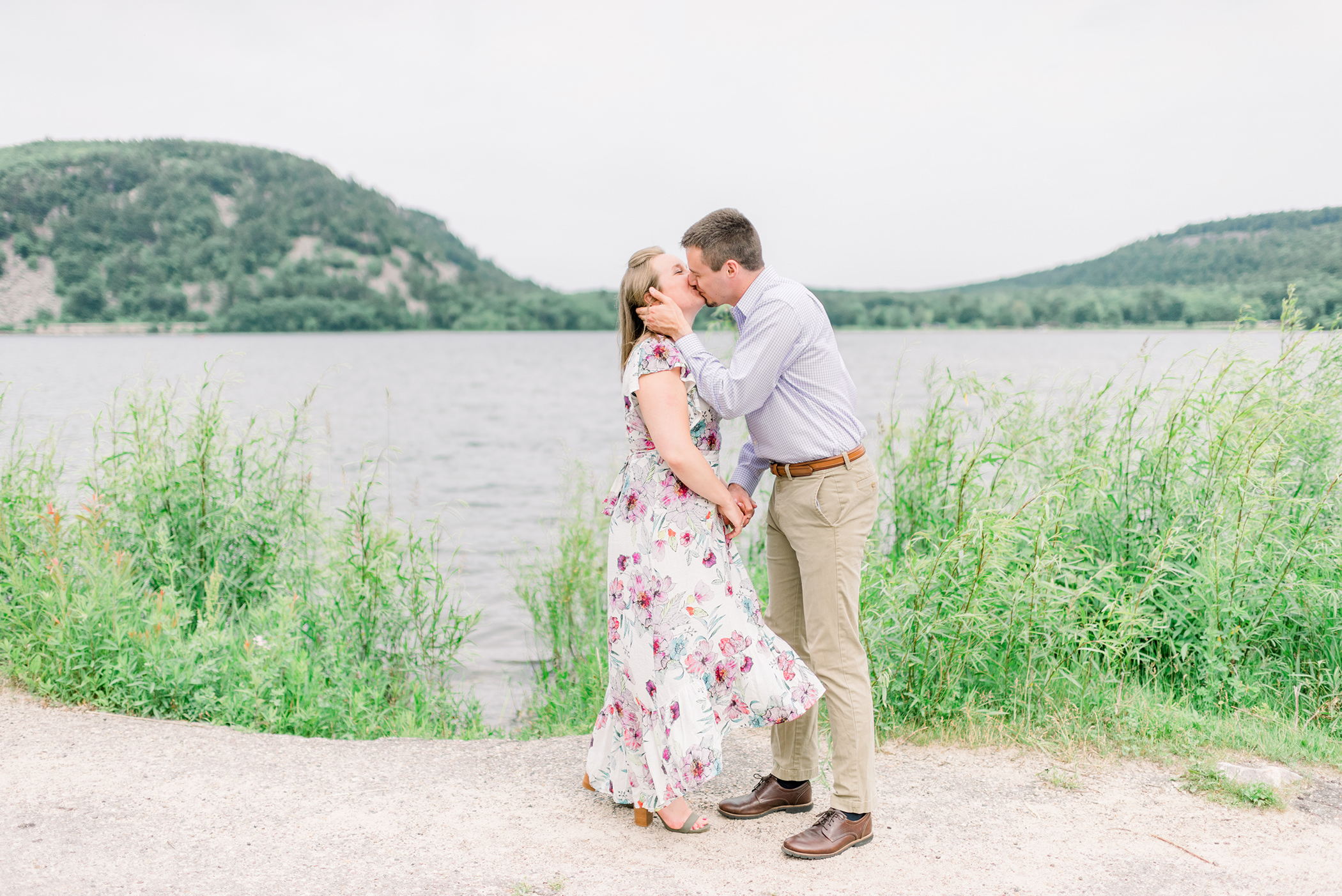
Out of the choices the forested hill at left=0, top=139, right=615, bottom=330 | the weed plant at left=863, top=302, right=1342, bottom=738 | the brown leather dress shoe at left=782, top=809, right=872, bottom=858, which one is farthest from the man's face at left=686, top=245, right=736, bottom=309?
the forested hill at left=0, top=139, right=615, bottom=330

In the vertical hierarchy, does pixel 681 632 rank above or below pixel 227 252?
below

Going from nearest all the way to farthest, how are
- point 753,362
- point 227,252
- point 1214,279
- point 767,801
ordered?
point 753,362 < point 767,801 < point 1214,279 < point 227,252

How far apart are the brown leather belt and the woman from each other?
273mm

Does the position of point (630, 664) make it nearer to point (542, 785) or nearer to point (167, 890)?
point (542, 785)

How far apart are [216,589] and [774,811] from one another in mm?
4097

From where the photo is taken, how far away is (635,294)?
350cm

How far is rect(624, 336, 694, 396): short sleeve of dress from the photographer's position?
3410mm

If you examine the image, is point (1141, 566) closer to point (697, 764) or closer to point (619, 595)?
point (697, 764)

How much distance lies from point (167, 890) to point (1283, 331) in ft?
23.3

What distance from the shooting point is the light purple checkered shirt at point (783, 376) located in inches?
131

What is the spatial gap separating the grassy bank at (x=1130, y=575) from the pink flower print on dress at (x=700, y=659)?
59.4 inches

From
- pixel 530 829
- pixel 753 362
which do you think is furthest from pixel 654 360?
pixel 530 829

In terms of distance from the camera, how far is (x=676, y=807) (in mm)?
3629

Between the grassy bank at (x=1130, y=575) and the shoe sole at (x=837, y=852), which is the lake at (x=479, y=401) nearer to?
the grassy bank at (x=1130, y=575)
